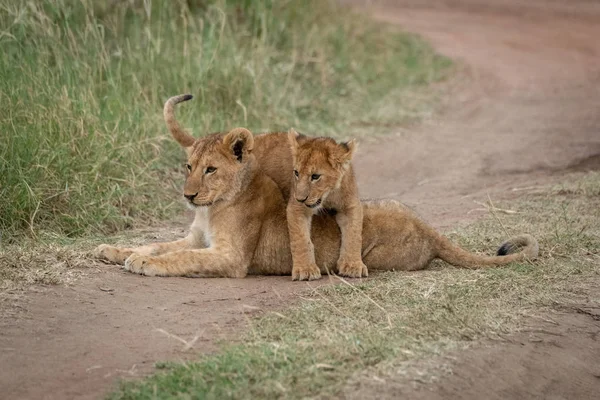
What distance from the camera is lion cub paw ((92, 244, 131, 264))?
603 cm

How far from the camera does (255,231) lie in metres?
6.07

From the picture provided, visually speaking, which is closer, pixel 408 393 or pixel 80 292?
pixel 408 393

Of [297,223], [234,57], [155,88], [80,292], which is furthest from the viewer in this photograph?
[234,57]

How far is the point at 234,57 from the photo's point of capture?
9.53m

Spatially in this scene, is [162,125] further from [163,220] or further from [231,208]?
[231,208]

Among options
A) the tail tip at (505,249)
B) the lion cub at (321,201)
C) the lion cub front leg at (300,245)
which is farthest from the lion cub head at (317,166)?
the tail tip at (505,249)

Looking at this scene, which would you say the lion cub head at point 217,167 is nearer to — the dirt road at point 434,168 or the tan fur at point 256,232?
the tan fur at point 256,232

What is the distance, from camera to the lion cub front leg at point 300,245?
19.1ft

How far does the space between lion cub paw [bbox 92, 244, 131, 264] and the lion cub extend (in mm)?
969

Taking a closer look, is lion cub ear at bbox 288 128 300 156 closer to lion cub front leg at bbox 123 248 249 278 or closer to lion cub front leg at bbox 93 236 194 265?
lion cub front leg at bbox 123 248 249 278

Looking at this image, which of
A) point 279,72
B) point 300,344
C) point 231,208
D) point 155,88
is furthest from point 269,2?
point 300,344

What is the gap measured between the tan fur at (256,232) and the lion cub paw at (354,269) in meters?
0.10

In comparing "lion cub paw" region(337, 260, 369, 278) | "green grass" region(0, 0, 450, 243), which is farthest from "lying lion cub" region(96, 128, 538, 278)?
"green grass" region(0, 0, 450, 243)

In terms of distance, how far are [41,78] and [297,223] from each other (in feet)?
8.72
